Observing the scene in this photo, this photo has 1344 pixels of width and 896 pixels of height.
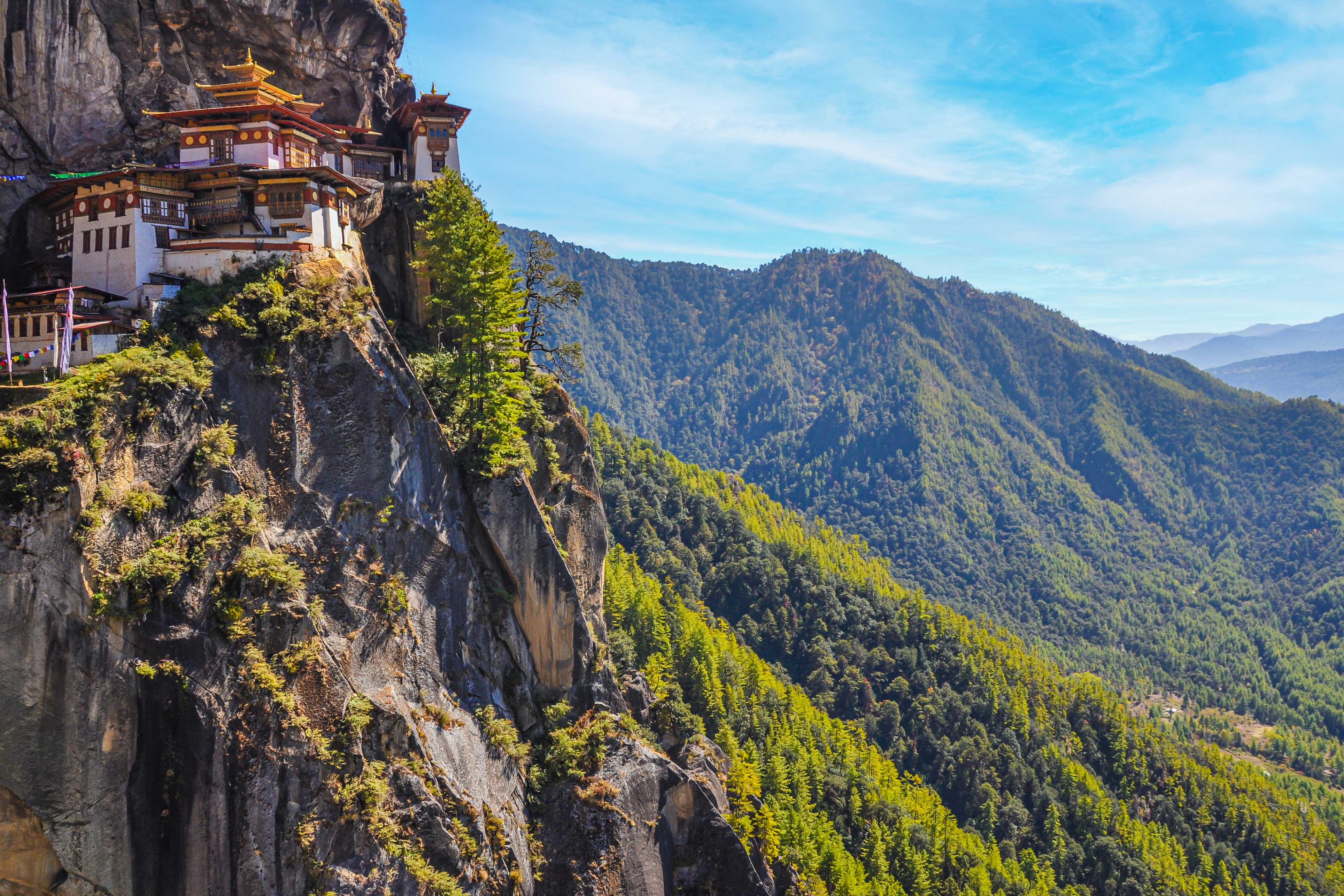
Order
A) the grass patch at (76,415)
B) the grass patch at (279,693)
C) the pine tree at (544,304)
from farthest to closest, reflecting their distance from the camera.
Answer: the pine tree at (544,304), the grass patch at (279,693), the grass patch at (76,415)

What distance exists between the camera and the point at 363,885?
34.2 meters

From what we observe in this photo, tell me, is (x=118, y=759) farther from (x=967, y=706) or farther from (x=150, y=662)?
(x=967, y=706)

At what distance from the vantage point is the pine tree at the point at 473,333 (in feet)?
153

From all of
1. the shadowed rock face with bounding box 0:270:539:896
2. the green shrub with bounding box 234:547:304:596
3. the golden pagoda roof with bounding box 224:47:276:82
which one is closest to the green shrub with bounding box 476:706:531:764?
the shadowed rock face with bounding box 0:270:539:896

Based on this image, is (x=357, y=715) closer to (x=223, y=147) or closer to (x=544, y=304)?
(x=544, y=304)

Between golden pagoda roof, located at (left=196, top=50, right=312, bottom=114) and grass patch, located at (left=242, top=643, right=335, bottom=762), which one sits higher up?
golden pagoda roof, located at (left=196, top=50, right=312, bottom=114)

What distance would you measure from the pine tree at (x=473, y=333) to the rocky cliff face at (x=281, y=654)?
212 centimetres

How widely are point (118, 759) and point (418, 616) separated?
1390 cm

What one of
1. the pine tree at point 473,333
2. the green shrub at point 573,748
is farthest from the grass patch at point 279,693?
the pine tree at point 473,333

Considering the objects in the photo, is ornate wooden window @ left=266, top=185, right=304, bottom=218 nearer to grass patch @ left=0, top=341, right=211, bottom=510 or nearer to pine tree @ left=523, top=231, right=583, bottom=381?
grass patch @ left=0, top=341, right=211, bottom=510

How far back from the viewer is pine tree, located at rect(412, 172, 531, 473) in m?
46.6

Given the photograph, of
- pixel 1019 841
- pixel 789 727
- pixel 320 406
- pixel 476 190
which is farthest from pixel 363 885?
pixel 1019 841

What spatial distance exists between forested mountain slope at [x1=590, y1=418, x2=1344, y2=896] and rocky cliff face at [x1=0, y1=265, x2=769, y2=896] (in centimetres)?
1899

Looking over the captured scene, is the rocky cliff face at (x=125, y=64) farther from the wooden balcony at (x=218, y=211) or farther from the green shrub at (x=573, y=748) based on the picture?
the green shrub at (x=573, y=748)
